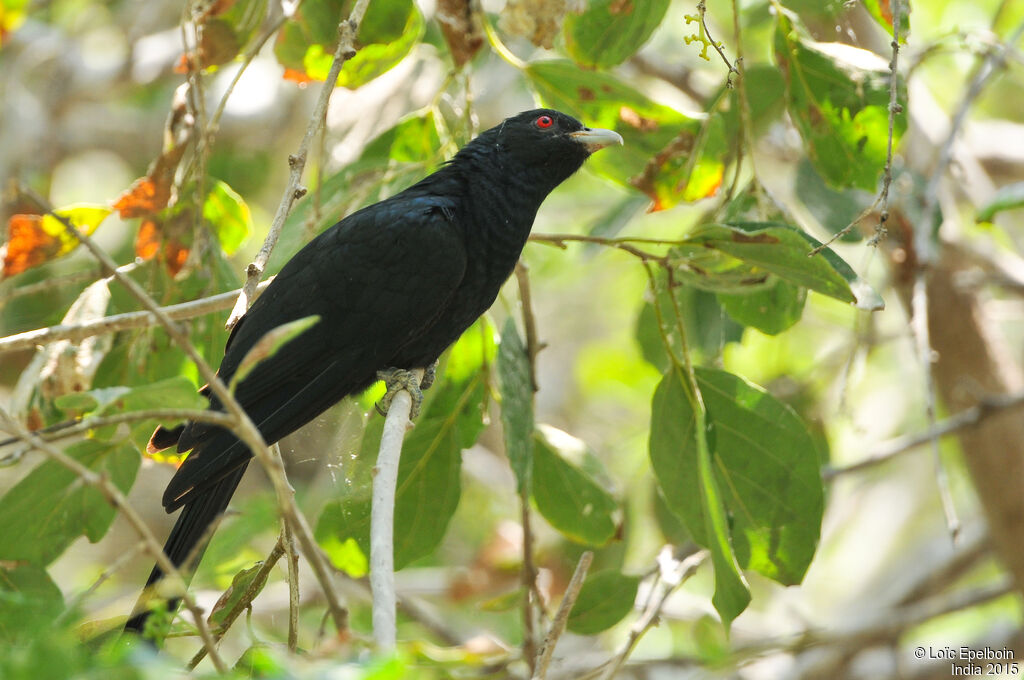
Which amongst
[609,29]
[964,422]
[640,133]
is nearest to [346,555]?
[640,133]

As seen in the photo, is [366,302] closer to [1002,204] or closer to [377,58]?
[377,58]

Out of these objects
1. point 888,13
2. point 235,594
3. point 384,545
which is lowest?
point 235,594

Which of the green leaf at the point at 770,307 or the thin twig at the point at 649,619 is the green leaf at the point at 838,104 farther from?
the thin twig at the point at 649,619

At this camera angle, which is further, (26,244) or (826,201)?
(826,201)

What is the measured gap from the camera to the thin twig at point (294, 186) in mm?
2119

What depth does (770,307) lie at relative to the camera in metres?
3.00

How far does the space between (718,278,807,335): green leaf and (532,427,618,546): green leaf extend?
712 mm

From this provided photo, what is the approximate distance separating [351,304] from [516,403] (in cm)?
58

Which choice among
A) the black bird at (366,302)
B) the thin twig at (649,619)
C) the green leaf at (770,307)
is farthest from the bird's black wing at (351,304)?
the thin twig at (649,619)

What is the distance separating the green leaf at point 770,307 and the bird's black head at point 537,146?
2.43ft

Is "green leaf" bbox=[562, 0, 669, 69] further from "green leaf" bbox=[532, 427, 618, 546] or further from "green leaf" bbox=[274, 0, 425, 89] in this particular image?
"green leaf" bbox=[532, 427, 618, 546]

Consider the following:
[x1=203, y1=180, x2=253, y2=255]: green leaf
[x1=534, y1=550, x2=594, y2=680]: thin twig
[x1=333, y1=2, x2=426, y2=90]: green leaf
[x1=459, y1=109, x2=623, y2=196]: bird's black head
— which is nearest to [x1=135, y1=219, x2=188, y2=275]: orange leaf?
[x1=203, y1=180, x2=253, y2=255]: green leaf

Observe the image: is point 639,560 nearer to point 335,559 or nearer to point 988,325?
point 988,325

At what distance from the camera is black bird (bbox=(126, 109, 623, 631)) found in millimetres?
2809
